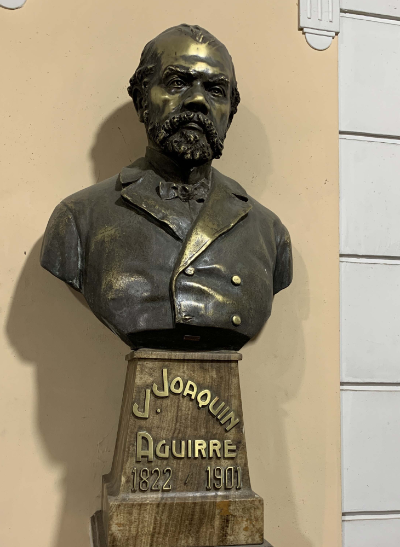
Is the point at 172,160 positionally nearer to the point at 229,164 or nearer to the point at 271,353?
the point at 229,164

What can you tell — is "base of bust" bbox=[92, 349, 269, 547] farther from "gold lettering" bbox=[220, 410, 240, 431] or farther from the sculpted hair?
the sculpted hair

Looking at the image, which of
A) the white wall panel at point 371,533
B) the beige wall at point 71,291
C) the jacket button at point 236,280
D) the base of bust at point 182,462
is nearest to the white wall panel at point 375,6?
the beige wall at point 71,291

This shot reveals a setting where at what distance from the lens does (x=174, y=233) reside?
5.08ft

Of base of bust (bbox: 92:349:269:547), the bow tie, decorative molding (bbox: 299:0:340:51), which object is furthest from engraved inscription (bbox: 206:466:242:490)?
decorative molding (bbox: 299:0:340:51)

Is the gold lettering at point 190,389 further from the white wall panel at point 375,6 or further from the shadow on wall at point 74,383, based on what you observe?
the white wall panel at point 375,6

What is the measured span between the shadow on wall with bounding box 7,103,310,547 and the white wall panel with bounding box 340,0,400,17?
1050 millimetres

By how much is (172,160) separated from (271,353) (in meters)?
0.76

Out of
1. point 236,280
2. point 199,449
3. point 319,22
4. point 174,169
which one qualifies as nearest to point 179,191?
point 174,169

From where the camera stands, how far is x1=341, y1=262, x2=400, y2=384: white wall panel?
211cm

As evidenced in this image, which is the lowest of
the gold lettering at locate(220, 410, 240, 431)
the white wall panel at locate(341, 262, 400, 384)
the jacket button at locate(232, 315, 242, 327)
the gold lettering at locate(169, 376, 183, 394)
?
the gold lettering at locate(220, 410, 240, 431)

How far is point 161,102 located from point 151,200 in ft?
0.81

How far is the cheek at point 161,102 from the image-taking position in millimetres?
1569

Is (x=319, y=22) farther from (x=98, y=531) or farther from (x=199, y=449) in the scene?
(x=98, y=531)

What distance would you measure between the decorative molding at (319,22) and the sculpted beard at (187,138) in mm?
879
